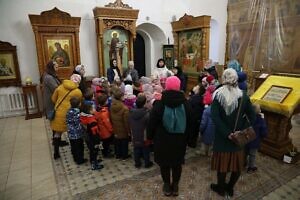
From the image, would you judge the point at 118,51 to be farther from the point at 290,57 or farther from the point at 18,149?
the point at 290,57

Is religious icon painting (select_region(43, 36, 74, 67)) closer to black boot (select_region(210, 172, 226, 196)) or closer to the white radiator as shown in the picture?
the white radiator

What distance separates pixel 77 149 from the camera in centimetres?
348

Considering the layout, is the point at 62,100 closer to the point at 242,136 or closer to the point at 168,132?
the point at 168,132

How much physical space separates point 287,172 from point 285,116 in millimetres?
803

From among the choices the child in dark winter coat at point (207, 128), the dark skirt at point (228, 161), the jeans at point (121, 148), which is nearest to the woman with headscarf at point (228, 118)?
the dark skirt at point (228, 161)

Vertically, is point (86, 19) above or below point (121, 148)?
above

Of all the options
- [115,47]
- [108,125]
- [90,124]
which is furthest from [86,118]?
[115,47]

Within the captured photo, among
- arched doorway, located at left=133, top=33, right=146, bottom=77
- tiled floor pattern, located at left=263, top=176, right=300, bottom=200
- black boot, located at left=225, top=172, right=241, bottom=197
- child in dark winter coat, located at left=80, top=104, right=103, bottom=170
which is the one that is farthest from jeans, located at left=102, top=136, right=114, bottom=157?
arched doorway, located at left=133, top=33, right=146, bottom=77

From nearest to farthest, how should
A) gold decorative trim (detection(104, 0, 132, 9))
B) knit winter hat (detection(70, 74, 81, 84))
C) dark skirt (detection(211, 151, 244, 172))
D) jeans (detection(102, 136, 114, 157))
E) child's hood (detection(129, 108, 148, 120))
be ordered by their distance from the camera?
1. dark skirt (detection(211, 151, 244, 172))
2. child's hood (detection(129, 108, 148, 120))
3. jeans (detection(102, 136, 114, 157))
4. knit winter hat (detection(70, 74, 81, 84))
5. gold decorative trim (detection(104, 0, 132, 9))

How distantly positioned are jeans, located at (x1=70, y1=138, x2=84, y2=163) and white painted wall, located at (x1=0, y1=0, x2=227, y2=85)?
13.4 feet

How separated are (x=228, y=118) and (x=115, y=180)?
70.1 inches

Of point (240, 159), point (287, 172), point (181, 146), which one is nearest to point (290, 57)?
point (287, 172)

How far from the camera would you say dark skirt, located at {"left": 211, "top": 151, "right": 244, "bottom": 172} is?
2.37 meters

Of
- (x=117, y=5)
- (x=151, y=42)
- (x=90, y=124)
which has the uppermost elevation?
(x=117, y=5)
